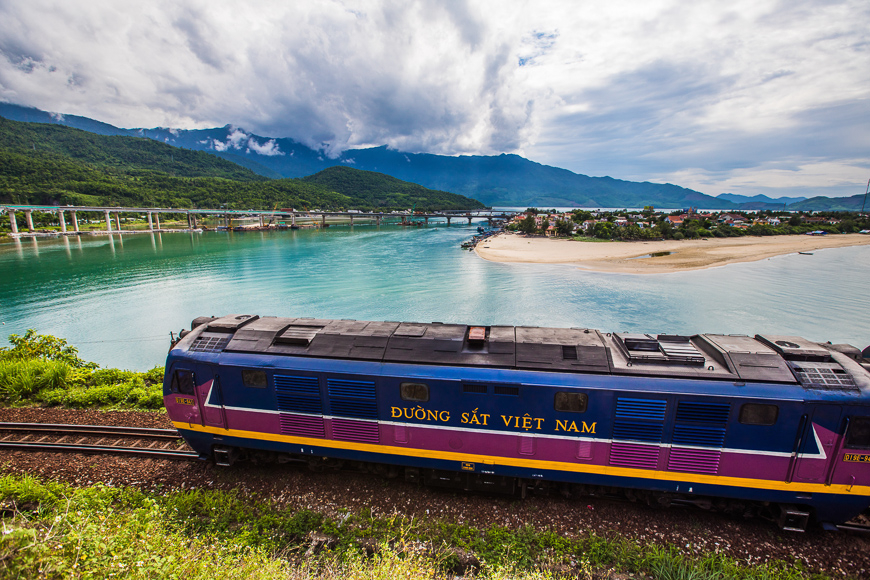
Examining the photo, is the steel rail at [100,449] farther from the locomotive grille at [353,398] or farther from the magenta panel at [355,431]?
the locomotive grille at [353,398]

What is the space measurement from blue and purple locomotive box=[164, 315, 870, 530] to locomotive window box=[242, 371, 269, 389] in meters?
0.03

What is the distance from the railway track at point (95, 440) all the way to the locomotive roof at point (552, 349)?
145 inches

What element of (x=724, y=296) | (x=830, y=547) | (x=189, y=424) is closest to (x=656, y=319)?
(x=724, y=296)

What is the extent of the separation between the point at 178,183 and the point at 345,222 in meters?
71.4

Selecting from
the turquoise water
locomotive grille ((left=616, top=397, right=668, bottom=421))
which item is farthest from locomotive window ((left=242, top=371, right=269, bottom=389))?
the turquoise water

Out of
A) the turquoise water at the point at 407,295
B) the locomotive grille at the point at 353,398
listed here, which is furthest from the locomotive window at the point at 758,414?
the turquoise water at the point at 407,295

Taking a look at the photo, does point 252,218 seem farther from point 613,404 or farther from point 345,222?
point 613,404

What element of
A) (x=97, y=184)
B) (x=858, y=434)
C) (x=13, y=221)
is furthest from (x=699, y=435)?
(x=97, y=184)

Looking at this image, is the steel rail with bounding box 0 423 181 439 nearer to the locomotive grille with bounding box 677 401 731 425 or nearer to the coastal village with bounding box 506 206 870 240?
the locomotive grille with bounding box 677 401 731 425

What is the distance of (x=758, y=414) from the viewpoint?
6379mm

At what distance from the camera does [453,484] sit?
26.2ft

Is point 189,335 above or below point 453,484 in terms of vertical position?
above

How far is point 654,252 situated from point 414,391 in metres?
70.1

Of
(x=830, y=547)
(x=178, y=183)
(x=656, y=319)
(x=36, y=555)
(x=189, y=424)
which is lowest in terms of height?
(x=656, y=319)
